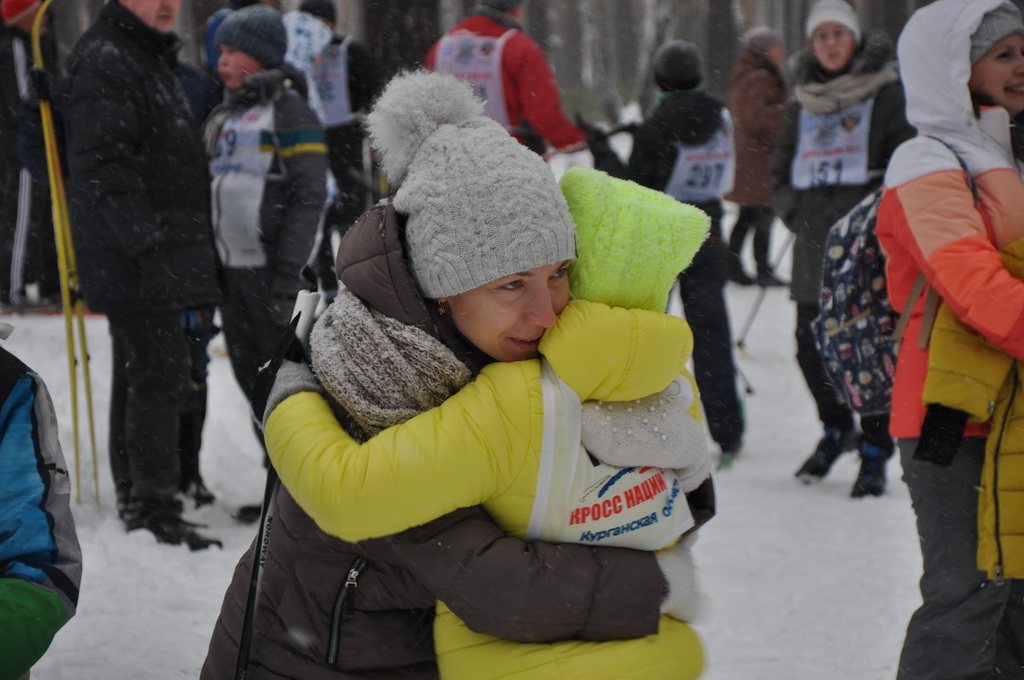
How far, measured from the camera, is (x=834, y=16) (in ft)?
19.4

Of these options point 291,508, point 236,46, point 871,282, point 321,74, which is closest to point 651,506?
point 291,508

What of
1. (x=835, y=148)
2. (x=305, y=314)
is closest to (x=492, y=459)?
(x=305, y=314)

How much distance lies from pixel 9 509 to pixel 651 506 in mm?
1152

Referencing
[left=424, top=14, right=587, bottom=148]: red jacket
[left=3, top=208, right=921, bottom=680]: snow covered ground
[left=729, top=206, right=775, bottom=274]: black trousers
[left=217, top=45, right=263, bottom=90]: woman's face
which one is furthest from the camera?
[left=729, top=206, right=775, bottom=274]: black trousers

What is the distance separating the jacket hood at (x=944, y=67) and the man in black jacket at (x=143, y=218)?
2.95 metres

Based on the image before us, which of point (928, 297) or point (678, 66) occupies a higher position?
point (678, 66)

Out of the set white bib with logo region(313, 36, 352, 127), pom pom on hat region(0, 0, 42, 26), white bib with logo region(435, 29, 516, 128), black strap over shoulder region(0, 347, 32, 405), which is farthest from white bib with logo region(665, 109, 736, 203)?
black strap over shoulder region(0, 347, 32, 405)

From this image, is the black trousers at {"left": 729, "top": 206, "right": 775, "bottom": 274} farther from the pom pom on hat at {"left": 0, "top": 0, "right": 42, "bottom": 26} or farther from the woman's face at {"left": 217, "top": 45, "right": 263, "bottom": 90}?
the pom pom on hat at {"left": 0, "top": 0, "right": 42, "bottom": 26}

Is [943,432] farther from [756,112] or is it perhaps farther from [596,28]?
[596,28]

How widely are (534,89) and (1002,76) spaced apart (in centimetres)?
379

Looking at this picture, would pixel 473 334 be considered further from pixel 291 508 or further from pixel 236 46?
pixel 236 46

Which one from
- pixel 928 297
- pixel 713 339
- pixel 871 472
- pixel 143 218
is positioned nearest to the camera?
pixel 928 297

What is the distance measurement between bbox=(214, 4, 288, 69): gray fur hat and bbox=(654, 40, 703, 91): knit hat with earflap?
2343 millimetres

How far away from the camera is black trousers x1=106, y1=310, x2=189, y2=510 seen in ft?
15.1
